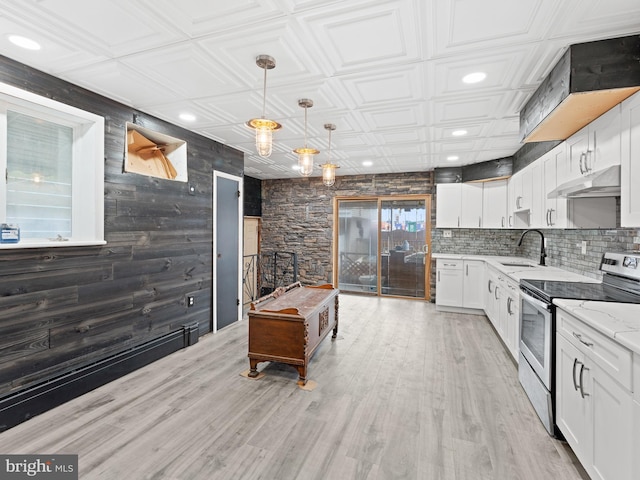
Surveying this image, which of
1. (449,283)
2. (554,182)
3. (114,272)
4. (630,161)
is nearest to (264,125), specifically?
(114,272)

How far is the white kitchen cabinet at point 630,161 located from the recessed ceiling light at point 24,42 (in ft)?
12.3

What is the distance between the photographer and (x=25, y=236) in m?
2.40

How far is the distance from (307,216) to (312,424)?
16.4 ft

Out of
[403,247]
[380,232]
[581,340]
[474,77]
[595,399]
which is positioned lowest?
[595,399]

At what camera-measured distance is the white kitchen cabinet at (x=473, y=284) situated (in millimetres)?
5145

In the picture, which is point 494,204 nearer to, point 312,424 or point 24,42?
point 312,424

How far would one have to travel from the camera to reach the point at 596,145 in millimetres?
2318

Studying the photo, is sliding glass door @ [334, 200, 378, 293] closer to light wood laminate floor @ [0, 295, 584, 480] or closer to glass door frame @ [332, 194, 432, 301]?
glass door frame @ [332, 194, 432, 301]

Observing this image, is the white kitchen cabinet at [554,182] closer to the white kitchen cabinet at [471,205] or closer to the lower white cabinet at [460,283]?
the lower white cabinet at [460,283]

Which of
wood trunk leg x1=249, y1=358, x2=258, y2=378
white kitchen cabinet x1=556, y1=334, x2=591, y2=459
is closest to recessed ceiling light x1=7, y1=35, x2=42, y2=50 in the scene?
wood trunk leg x1=249, y1=358, x2=258, y2=378

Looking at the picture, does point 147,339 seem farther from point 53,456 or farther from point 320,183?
point 320,183

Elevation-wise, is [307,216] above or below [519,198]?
below

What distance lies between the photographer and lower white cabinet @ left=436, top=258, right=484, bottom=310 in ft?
17.0

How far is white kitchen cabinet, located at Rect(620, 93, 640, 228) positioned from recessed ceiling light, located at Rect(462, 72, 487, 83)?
0.88 metres
